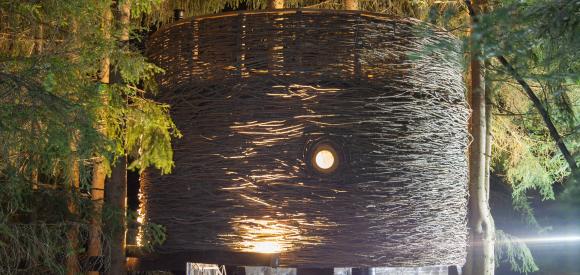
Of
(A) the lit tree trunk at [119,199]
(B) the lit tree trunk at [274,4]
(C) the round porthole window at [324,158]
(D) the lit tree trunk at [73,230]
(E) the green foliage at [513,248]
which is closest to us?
(C) the round porthole window at [324,158]

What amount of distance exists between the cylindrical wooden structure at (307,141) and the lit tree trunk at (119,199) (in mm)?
599

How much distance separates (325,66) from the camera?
709cm

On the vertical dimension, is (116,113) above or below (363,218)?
above

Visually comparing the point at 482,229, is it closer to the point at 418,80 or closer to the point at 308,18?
the point at 418,80

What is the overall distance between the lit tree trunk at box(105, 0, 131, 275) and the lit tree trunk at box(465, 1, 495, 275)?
424cm

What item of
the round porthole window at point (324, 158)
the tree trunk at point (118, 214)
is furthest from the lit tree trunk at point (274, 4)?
the round porthole window at point (324, 158)

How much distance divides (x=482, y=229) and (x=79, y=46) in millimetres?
5338

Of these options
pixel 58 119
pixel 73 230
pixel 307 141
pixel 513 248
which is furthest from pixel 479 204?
pixel 58 119

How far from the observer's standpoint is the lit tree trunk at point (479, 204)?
9359mm

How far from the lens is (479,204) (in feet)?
30.7

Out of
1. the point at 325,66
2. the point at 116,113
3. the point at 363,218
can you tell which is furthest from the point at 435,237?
the point at 116,113

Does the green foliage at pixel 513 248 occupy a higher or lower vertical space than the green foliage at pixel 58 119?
lower

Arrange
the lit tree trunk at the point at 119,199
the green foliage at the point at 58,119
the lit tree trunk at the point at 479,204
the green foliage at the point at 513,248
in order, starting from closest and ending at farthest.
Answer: the green foliage at the point at 58,119 < the lit tree trunk at the point at 119,199 < the lit tree trunk at the point at 479,204 < the green foliage at the point at 513,248

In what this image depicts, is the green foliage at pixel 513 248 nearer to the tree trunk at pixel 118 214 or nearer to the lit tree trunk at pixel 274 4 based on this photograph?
the lit tree trunk at pixel 274 4
